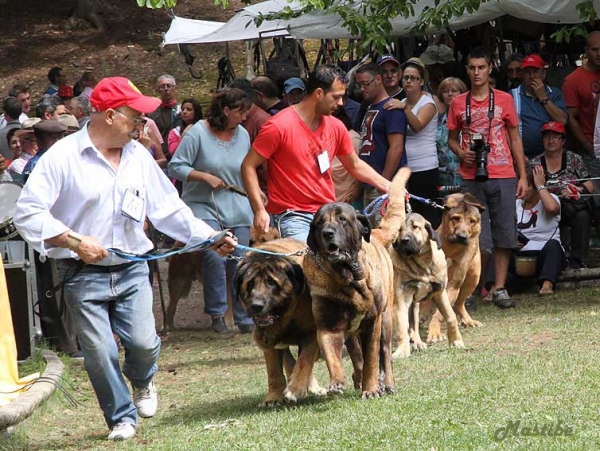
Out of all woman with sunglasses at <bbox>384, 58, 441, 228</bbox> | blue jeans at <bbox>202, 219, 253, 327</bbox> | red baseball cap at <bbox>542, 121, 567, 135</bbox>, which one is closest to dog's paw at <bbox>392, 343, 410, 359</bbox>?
blue jeans at <bbox>202, 219, 253, 327</bbox>

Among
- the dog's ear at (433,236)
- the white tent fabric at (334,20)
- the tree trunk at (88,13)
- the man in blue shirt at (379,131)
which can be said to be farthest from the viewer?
the tree trunk at (88,13)

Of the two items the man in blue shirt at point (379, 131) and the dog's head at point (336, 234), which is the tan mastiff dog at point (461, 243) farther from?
the dog's head at point (336, 234)

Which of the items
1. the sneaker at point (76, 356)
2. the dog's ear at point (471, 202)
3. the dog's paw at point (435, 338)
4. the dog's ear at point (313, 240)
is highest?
the dog's ear at point (313, 240)

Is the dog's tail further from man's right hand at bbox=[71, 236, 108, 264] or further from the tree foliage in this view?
the tree foliage

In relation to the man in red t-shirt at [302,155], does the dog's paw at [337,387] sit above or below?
below

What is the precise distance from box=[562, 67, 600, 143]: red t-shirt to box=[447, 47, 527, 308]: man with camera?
1.63m

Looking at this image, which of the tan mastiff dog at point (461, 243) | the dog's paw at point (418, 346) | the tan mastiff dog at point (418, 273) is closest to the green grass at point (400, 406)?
the dog's paw at point (418, 346)

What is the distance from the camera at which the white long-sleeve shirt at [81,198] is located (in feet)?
20.3

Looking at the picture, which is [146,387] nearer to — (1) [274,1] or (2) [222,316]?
(2) [222,316]

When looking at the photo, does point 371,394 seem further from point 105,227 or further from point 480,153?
point 480,153

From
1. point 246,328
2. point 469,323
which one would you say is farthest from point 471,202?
point 246,328

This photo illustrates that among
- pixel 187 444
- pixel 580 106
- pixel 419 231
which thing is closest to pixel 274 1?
pixel 580 106

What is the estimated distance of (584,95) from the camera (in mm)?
13094

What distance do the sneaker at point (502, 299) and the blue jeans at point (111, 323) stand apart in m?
5.91
